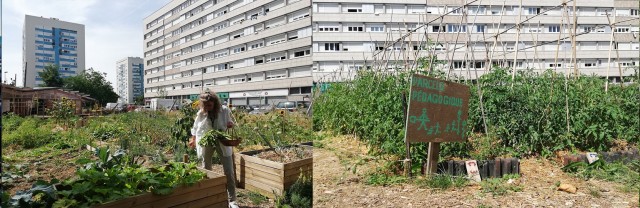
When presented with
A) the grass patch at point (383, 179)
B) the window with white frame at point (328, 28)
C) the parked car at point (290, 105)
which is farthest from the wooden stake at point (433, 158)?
the parked car at point (290, 105)

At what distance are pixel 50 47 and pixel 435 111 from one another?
1858 millimetres

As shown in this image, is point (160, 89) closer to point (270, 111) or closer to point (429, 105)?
point (270, 111)

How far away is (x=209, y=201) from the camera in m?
1.48

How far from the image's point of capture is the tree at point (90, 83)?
128 cm

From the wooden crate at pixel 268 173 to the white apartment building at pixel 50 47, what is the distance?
38.5 inches

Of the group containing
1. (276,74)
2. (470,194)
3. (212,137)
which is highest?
(276,74)

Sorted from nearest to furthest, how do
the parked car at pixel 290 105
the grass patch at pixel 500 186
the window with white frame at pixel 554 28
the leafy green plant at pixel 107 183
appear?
the leafy green plant at pixel 107 183, the parked car at pixel 290 105, the grass patch at pixel 500 186, the window with white frame at pixel 554 28

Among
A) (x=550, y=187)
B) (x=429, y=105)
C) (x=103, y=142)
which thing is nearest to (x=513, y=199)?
(x=550, y=187)

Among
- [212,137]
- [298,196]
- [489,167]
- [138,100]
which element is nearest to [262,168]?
[298,196]

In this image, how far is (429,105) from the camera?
7.32 feet

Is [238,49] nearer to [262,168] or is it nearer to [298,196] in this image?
[298,196]

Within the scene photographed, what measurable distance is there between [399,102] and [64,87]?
235cm

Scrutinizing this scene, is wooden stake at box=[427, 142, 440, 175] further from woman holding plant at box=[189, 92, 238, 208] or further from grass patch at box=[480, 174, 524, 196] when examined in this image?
woman holding plant at box=[189, 92, 238, 208]

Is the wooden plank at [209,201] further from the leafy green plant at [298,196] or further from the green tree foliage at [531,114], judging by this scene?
the green tree foliage at [531,114]
